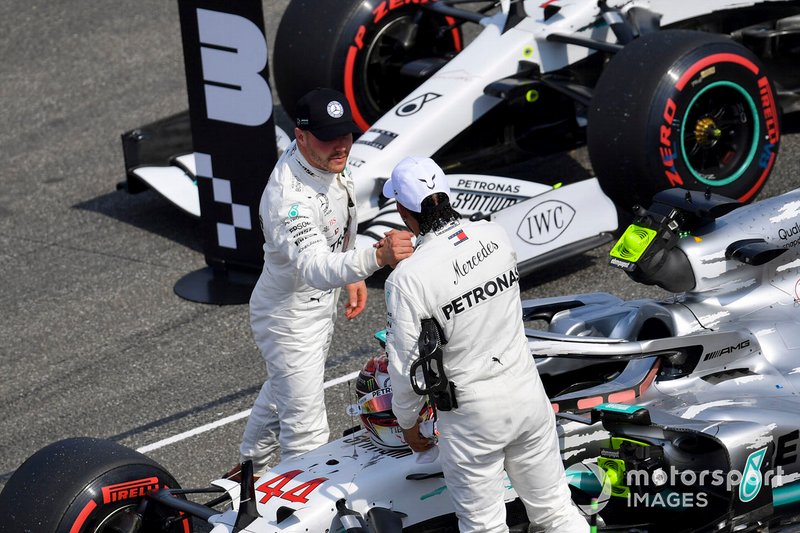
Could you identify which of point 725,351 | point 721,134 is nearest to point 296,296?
point 725,351

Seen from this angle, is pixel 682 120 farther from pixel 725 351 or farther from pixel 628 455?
pixel 628 455

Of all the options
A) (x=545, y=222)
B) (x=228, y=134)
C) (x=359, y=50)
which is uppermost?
(x=359, y=50)

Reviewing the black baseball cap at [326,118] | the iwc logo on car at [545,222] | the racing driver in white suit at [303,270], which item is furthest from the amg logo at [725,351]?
the iwc logo on car at [545,222]

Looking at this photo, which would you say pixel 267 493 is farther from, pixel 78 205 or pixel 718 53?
pixel 78 205

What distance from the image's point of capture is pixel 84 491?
4676 mm

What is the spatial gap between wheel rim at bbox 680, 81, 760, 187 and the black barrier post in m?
2.55

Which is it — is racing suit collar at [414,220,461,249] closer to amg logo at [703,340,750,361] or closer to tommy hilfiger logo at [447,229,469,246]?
tommy hilfiger logo at [447,229,469,246]

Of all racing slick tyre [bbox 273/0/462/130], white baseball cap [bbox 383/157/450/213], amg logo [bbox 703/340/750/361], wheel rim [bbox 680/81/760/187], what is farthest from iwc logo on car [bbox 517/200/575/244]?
white baseball cap [bbox 383/157/450/213]

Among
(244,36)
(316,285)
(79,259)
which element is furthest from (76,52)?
(316,285)

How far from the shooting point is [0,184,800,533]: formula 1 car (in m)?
4.62

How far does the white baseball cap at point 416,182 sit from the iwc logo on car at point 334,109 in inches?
35.2

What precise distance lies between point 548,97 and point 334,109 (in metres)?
3.96

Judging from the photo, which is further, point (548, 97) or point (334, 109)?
point (548, 97)

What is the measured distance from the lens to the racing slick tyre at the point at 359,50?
8.98 metres
